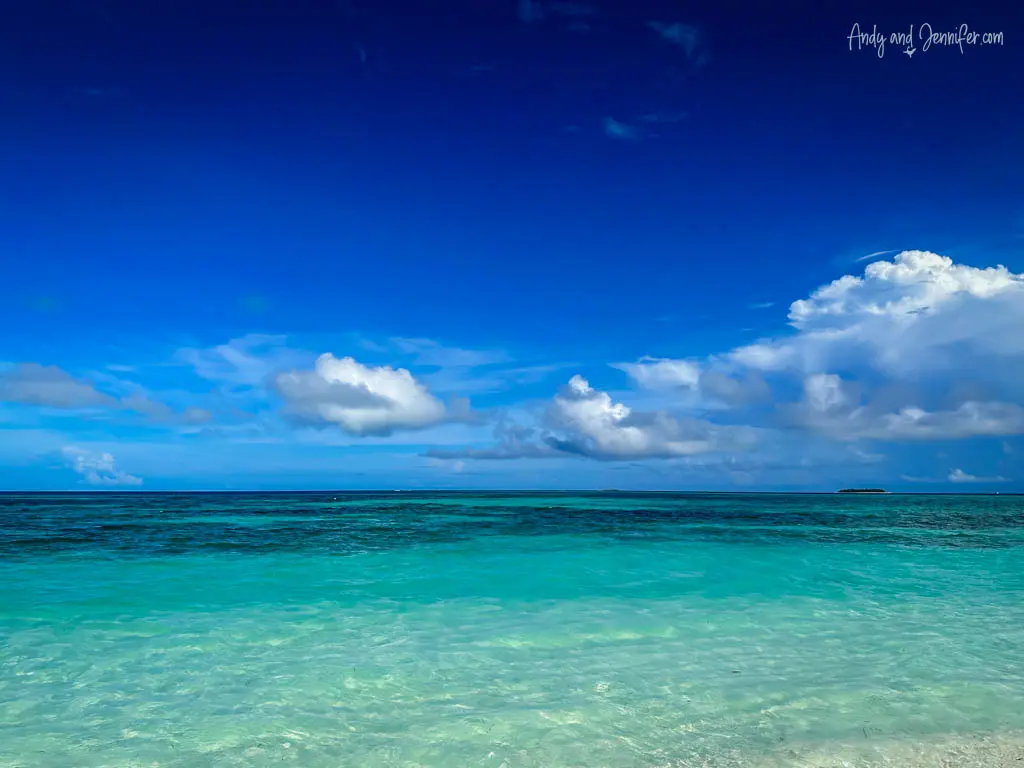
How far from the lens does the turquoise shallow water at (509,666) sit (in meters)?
5.45

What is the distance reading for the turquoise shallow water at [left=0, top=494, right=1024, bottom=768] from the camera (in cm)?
545

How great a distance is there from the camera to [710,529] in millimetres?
32094

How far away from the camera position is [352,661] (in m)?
7.84

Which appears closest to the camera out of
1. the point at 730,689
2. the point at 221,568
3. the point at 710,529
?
the point at 730,689

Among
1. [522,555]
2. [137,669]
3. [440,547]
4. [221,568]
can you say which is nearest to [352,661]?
[137,669]

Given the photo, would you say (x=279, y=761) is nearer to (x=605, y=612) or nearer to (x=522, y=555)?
(x=605, y=612)

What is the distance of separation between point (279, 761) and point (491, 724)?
1861 mm

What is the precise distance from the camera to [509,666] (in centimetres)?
768

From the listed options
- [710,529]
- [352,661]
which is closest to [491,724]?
[352,661]

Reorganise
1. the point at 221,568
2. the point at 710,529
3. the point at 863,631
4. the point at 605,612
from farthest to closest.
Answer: the point at 710,529, the point at 221,568, the point at 605,612, the point at 863,631

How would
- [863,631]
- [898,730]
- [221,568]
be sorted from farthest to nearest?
[221,568] → [863,631] → [898,730]

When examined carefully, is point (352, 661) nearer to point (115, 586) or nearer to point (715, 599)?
point (715, 599)

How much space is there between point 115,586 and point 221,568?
329 cm

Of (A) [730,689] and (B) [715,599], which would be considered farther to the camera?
(B) [715,599]
